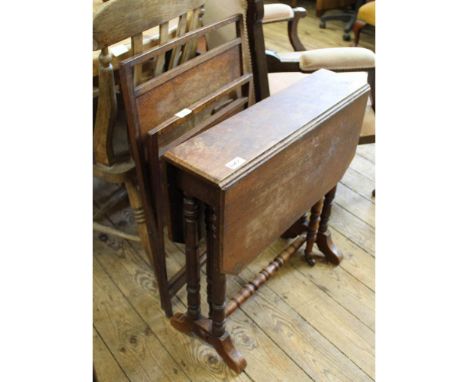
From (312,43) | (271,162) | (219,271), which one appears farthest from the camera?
(312,43)

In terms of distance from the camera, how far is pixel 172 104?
123cm

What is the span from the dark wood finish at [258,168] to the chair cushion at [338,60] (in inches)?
14.7

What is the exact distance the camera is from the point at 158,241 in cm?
137

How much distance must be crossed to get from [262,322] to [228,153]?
0.77 meters

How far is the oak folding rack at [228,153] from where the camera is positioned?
1085mm

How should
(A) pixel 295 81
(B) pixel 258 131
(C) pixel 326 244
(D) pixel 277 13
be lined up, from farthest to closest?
(D) pixel 277 13
(A) pixel 295 81
(C) pixel 326 244
(B) pixel 258 131

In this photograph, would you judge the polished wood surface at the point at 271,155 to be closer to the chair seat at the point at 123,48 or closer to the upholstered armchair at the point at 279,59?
the upholstered armchair at the point at 279,59

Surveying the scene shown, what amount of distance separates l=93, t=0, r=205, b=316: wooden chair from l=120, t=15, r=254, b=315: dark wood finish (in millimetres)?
48

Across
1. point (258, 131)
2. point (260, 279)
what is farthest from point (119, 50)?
point (260, 279)

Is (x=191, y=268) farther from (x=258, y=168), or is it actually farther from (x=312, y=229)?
(x=312, y=229)

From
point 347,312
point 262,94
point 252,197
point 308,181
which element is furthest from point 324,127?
point 347,312

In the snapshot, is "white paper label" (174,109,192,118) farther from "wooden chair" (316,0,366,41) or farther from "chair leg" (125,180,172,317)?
"wooden chair" (316,0,366,41)

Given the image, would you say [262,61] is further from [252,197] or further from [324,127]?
[252,197]

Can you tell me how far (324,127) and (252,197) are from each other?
31 cm
